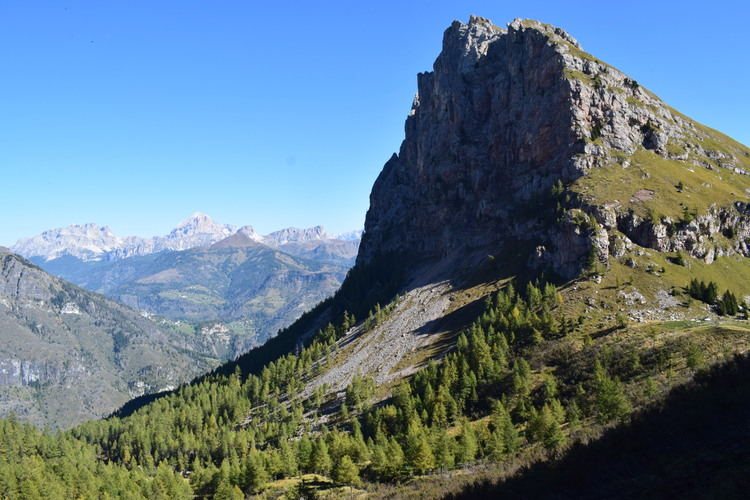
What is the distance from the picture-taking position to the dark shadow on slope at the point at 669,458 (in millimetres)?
28297

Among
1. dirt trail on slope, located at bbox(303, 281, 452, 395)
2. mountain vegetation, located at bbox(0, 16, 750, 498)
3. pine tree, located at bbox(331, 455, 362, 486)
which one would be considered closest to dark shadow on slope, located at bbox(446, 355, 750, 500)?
mountain vegetation, located at bbox(0, 16, 750, 498)

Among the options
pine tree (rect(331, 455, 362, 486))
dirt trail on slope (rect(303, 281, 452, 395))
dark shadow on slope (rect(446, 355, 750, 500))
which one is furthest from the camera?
dirt trail on slope (rect(303, 281, 452, 395))

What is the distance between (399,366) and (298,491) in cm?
7491

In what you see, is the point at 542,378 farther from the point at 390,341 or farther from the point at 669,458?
the point at 390,341

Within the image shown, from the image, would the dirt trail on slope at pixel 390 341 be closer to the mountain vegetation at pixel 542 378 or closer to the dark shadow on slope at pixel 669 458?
the mountain vegetation at pixel 542 378

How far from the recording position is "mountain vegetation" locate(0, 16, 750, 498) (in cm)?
3909

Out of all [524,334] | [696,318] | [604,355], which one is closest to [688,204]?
[696,318]

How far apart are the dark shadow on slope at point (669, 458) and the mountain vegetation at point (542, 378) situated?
0.18 metres

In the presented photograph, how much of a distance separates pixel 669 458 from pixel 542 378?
2728 inches

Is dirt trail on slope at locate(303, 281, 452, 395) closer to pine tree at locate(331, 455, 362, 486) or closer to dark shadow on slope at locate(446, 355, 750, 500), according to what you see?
pine tree at locate(331, 455, 362, 486)

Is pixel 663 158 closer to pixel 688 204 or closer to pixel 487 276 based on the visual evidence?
pixel 688 204

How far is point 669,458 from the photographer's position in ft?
108

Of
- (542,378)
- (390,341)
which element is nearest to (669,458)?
(542,378)

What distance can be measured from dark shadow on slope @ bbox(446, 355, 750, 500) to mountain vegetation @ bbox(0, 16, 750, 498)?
0.18 metres
